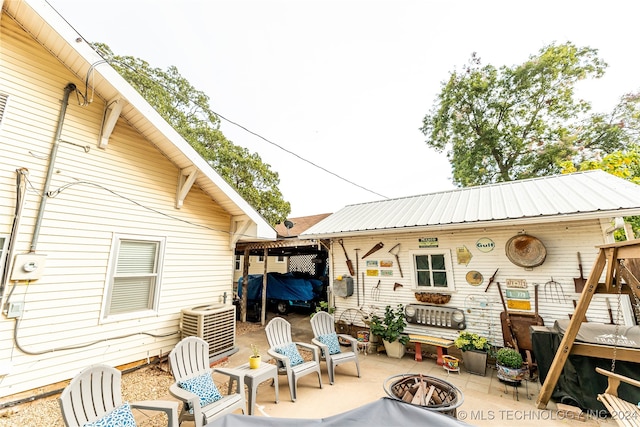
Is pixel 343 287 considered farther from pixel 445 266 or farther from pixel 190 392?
pixel 190 392

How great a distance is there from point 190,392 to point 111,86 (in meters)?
4.71

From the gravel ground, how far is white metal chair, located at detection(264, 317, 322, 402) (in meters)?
0.97

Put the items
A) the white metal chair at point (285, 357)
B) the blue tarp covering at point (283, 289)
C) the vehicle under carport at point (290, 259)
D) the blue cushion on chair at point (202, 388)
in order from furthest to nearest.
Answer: the blue tarp covering at point (283, 289) → the vehicle under carport at point (290, 259) → the white metal chair at point (285, 357) → the blue cushion on chair at point (202, 388)

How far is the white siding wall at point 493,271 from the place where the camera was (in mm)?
4453

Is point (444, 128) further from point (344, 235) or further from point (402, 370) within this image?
point (402, 370)

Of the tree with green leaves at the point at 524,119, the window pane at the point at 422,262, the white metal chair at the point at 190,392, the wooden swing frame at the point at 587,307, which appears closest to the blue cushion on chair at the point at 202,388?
the white metal chair at the point at 190,392

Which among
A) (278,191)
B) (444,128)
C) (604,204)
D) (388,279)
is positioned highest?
(444,128)

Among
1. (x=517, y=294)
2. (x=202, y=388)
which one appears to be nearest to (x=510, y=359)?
(x=517, y=294)

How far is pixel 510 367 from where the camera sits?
3.95 metres

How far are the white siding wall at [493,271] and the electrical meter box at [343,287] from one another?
0.85 feet

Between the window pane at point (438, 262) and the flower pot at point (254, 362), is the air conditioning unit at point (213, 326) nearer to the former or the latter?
the flower pot at point (254, 362)

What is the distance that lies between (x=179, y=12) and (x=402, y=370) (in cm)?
903

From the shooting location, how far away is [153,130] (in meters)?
4.59

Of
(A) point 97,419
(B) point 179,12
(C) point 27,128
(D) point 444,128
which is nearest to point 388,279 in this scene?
(A) point 97,419
